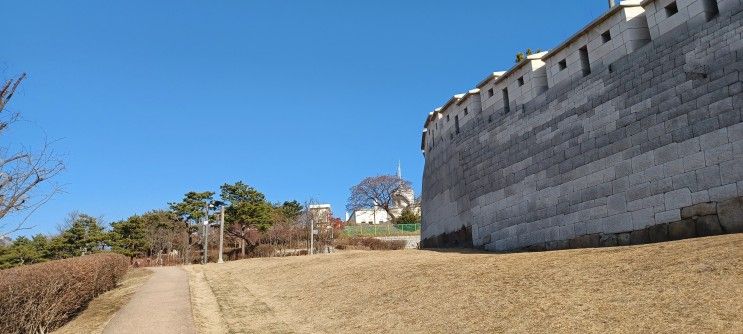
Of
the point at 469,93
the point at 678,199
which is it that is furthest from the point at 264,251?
the point at 678,199

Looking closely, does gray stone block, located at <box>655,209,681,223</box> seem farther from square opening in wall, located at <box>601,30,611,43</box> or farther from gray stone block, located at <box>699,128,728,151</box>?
square opening in wall, located at <box>601,30,611,43</box>

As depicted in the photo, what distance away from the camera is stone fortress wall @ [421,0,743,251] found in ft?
34.1

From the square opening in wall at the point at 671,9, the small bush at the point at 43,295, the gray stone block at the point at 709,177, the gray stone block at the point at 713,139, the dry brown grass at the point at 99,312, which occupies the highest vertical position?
the square opening in wall at the point at 671,9

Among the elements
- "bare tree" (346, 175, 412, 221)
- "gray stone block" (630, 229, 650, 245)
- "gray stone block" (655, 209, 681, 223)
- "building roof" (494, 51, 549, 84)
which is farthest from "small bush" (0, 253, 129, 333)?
"bare tree" (346, 175, 412, 221)

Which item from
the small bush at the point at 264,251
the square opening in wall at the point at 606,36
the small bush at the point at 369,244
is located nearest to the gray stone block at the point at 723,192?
the square opening in wall at the point at 606,36

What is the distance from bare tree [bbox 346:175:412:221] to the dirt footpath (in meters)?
57.2

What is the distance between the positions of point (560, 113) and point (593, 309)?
8.76 metres

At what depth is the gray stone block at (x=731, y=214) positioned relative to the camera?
9750 millimetres

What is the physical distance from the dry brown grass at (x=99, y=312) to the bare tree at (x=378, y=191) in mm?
55982

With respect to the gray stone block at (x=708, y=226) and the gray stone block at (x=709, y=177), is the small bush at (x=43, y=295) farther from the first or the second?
the gray stone block at (x=709, y=177)

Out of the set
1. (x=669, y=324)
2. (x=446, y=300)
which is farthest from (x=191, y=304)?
(x=669, y=324)

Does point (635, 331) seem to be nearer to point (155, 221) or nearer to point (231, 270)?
point (231, 270)

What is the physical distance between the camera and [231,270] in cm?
2352

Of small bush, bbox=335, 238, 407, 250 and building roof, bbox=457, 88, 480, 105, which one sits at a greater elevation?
building roof, bbox=457, 88, 480, 105
